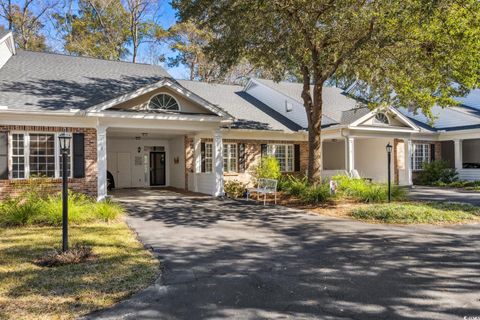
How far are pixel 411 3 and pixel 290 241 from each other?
7172 millimetres

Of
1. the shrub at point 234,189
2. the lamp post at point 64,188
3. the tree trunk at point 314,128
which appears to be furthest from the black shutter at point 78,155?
the tree trunk at point 314,128

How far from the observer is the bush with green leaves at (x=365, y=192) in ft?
45.8

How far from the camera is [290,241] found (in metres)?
8.44

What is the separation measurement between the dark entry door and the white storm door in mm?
1184

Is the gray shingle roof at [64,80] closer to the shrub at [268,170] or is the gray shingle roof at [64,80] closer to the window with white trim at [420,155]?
the shrub at [268,170]

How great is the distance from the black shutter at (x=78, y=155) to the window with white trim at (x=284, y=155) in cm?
918

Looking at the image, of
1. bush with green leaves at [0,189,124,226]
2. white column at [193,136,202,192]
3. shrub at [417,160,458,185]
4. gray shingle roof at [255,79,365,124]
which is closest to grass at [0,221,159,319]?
bush with green leaves at [0,189,124,226]

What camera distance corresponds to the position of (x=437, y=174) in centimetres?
2305

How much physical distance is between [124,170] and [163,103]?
7.52 meters

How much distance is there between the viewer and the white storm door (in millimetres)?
21047

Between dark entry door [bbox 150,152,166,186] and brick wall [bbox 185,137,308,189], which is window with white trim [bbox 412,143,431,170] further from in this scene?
dark entry door [bbox 150,152,166,186]

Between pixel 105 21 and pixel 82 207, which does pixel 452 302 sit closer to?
pixel 82 207

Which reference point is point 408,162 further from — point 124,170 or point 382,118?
Result: point 124,170

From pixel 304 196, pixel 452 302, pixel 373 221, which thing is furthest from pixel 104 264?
pixel 304 196
